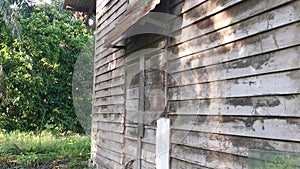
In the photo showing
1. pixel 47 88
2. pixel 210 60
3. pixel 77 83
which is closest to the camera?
pixel 210 60

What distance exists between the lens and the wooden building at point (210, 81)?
5.71 ft

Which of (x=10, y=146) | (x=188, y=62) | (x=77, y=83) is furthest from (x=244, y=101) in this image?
(x=10, y=146)

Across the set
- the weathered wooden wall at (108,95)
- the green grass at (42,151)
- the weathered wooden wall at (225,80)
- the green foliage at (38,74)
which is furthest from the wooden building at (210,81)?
the green foliage at (38,74)

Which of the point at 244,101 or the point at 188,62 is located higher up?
the point at 188,62

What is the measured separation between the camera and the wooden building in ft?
5.71

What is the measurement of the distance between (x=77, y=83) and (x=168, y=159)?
15.7ft

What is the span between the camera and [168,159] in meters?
2.90

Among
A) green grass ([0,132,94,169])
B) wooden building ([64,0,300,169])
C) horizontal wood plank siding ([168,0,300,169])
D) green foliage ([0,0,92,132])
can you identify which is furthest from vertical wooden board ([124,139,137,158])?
green foliage ([0,0,92,132])

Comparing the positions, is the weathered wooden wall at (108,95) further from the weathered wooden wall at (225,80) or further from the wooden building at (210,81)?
the weathered wooden wall at (225,80)

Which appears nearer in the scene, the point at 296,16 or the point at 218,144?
the point at 296,16

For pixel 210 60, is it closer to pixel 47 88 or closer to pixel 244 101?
pixel 244 101

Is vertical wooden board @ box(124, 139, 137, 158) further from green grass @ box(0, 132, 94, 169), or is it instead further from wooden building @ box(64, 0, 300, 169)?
green grass @ box(0, 132, 94, 169)

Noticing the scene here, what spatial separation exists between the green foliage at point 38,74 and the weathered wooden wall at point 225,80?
7837 mm

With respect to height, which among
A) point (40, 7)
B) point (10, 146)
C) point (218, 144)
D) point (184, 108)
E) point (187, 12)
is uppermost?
point (40, 7)
